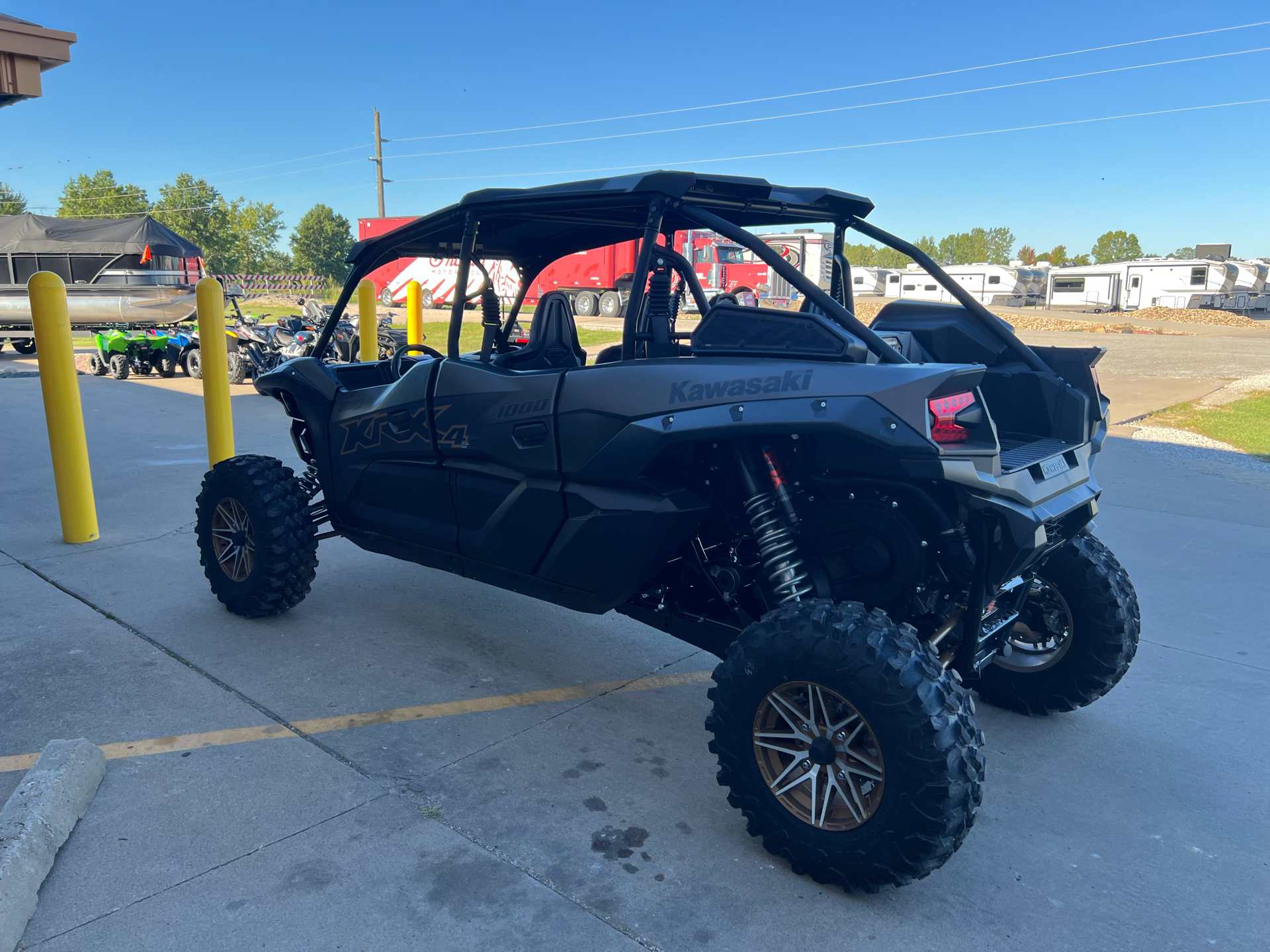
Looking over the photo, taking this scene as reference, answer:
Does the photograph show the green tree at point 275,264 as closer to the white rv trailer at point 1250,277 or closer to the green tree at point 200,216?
the green tree at point 200,216

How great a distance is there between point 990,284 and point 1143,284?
730 cm

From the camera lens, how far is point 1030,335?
27.3m

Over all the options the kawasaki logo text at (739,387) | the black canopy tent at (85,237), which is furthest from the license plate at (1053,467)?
the black canopy tent at (85,237)

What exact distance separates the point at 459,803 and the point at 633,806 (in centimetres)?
59

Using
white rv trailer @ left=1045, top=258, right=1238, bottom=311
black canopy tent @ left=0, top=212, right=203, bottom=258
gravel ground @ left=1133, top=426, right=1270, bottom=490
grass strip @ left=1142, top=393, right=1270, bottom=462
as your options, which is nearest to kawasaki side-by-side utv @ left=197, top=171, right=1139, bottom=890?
gravel ground @ left=1133, top=426, right=1270, bottom=490

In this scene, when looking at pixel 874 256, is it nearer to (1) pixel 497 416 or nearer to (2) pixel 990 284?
(2) pixel 990 284

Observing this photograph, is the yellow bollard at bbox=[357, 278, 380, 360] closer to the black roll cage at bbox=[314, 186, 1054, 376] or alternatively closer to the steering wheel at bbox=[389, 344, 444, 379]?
the steering wheel at bbox=[389, 344, 444, 379]

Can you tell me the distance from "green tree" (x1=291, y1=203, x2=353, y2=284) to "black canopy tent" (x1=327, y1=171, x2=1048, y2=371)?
3113 inches

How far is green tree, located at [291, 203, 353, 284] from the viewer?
78688mm

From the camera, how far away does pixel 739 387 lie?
2941 millimetres

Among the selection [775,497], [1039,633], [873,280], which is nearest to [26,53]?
[775,497]

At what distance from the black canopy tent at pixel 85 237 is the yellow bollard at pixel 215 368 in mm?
14133

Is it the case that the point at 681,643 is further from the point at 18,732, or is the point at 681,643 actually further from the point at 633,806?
the point at 18,732

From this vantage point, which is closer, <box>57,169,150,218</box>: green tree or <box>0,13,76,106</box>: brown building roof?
<box>0,13,76,106</box>: brown building roof
